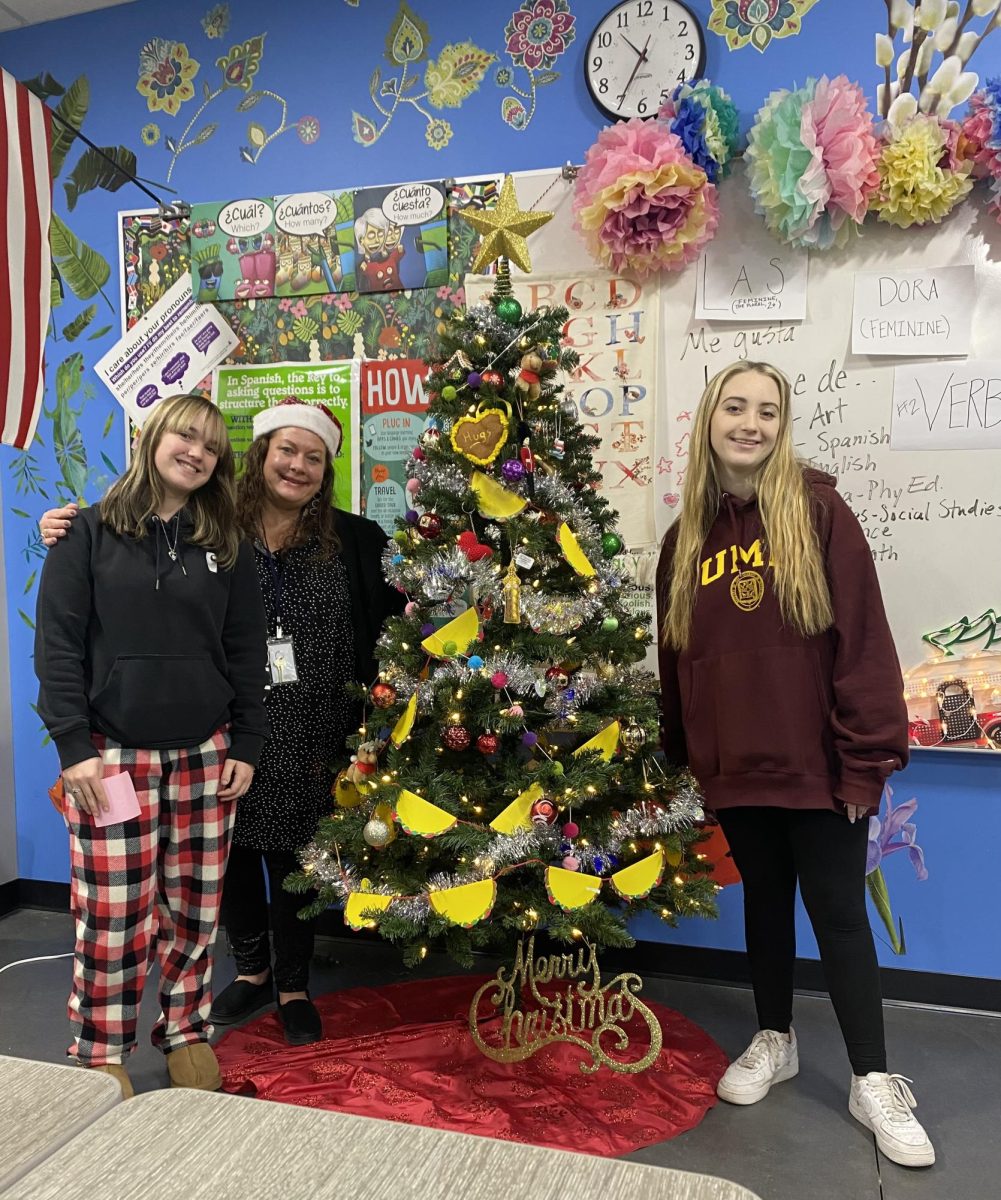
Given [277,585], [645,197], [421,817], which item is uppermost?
[645,197]

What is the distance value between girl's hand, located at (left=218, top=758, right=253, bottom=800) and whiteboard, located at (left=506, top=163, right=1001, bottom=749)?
1.60 m

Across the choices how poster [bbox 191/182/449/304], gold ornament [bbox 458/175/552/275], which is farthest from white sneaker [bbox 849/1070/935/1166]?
how poster [bbox 191/182/449/304]

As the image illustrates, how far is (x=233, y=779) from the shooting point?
1967 millimetres

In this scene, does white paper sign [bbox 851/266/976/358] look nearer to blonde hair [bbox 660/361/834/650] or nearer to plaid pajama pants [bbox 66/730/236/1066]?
blonde hair [bbox 660/361/834/650]

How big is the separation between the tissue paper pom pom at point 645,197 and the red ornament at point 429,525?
0.94m

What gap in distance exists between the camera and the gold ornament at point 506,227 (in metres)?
2.03

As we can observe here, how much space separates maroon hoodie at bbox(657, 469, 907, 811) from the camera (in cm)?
175

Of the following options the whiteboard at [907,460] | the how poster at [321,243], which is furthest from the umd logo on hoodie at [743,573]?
the how poster at [321,243]

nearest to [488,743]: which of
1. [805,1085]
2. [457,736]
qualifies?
[457,736]

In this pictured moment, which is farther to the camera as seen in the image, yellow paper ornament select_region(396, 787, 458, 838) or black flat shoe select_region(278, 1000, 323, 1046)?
black flat shoe select_region(278, 1000, 323, 1046)

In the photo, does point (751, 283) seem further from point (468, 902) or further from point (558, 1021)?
point (558, 1021)

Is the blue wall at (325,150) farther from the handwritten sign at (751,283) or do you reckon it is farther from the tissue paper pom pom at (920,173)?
the handwritten sign at (751,283)

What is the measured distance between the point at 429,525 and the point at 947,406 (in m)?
1.37

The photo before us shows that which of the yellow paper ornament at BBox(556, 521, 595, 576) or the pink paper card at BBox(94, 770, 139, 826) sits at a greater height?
the yellow paper ornament at BBox(556, 521, 595, 576)
